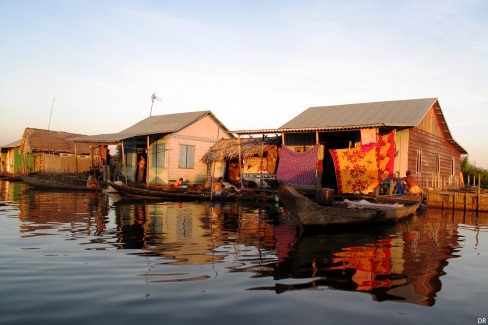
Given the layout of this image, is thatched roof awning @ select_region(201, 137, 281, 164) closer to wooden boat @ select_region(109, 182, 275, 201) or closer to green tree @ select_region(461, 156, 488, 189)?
wooden boat @ select_region(109, 182, 275, 201)

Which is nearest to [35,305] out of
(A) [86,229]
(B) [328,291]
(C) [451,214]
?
(B) [328,291]

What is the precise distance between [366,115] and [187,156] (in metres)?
10.6

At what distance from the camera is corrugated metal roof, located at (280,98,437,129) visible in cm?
1728

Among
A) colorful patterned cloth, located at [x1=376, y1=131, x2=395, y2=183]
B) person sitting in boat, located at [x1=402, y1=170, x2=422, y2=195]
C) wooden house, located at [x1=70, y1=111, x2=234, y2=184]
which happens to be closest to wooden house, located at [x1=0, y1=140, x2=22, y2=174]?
wooden house, located at [x1=70, y1=111, x2=234, y2=184]

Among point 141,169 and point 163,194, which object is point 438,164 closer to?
point 163,194

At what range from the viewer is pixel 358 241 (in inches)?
367

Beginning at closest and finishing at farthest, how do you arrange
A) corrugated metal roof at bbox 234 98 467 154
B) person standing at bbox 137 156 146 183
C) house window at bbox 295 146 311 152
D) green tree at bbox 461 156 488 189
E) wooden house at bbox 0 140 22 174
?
corrugated metal roof at bbox 234 98 467 154
house window at bbox 295 146 311 152
person standing at bbox 137 156 146 183
green tree at bbox 461 156 488 189
wooden house at bbox 0 140 22 174

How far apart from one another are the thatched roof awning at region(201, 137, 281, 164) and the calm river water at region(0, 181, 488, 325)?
1077 cm

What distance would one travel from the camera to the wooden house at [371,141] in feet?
52.9

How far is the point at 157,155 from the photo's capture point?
23.3 m

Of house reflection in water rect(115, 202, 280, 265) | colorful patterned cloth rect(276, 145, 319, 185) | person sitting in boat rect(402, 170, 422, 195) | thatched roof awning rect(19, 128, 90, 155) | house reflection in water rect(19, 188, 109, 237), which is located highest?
thatched roof awning rect(19, 128, 90, 155)

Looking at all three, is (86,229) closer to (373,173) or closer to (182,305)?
(182,305)

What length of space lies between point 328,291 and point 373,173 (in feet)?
37.5

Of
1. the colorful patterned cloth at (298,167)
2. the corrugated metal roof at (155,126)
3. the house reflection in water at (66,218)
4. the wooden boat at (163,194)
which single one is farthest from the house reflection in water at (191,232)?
the corrugated metal roof at (155,126)
